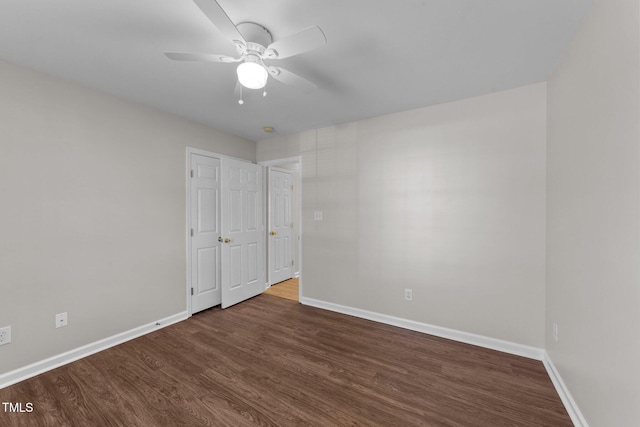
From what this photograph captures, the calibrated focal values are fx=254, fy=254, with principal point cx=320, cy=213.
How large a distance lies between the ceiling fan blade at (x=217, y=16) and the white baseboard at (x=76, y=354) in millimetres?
2851

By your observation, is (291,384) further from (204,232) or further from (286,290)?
(286,290)

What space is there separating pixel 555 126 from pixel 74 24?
11.2ft

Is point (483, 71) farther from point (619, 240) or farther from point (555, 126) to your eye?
point (619, 240)

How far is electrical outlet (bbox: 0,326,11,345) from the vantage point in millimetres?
1879

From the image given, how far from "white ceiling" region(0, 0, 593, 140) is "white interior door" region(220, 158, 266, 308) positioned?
46.8 inches

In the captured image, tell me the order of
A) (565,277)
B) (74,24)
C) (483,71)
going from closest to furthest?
(74,24)
(565,277)
(483,71)

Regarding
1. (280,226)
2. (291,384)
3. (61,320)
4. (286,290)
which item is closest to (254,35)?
(291,384)

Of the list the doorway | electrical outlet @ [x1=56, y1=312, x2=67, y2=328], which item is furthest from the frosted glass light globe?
electrical outlet @ [x1=56, y1=312, x2=67, y2=328]

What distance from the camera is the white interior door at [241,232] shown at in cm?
345

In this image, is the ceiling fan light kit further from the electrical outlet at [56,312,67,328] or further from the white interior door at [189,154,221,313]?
the electrical outlet at [56,312,67,328]

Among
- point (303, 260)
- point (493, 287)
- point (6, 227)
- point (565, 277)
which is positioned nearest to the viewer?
point (565, 277)

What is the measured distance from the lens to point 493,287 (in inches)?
94.8

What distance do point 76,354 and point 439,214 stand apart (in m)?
3.63

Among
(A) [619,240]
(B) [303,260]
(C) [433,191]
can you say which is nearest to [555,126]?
(C) [433,191]
